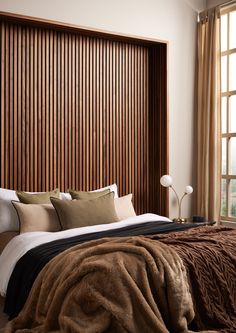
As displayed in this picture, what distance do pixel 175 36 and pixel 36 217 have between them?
3.07 meters

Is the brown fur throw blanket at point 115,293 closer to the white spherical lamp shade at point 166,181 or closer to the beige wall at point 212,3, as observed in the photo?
the white spherical lamp shade at point 166,181

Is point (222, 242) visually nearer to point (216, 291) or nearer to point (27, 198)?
point (216, 291)

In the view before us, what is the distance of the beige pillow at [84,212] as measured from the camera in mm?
3879

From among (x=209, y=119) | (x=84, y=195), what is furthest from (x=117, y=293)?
(x=209, y=119)

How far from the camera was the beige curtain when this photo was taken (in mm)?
5426

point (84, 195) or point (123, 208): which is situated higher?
point (84, 195)

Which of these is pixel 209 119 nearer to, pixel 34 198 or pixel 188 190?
pixel 188 190

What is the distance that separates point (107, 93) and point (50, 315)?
3.21 m

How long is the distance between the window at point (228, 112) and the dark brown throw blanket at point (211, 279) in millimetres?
2382

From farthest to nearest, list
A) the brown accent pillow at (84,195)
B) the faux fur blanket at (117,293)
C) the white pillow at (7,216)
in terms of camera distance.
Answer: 1. the brown accent pillow at (84,195)
2. the white pillow at (7,216)
3. the faux fur blanket at (117,293)

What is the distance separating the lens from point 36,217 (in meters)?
3.88

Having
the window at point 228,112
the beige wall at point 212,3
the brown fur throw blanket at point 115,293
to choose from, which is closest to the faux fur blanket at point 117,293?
A: the brown fur throw blanket at point 115,293

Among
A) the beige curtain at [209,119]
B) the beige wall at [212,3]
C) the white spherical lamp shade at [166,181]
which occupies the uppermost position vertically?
the beige wall at [212,3]

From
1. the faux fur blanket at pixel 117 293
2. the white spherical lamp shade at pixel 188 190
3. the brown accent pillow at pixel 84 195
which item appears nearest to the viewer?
the faux fur blanket at pixel 117 293
